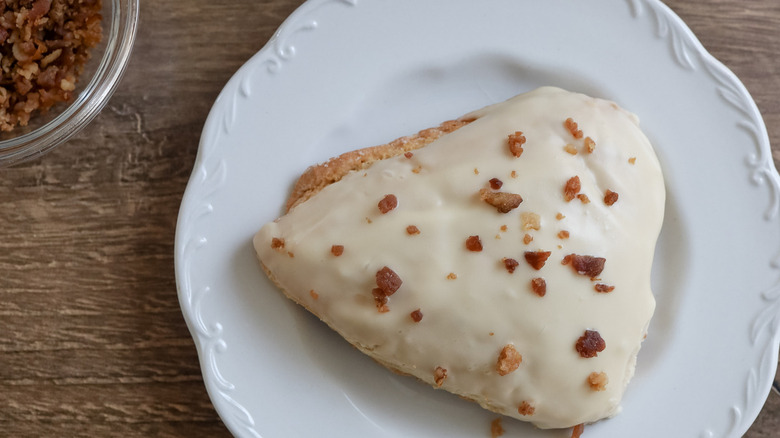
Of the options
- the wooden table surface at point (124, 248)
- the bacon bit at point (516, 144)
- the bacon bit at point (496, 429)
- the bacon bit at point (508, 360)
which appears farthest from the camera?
the wooden table surface at point (124, 248)

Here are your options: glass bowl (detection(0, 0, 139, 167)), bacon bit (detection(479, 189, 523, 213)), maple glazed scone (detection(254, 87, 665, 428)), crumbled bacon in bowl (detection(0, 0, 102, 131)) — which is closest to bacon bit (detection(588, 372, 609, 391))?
maple glazed scone (detection(254, 87, 665, 428))

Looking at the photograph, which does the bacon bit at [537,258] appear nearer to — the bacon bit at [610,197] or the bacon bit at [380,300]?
the bacon bit at [610,197]

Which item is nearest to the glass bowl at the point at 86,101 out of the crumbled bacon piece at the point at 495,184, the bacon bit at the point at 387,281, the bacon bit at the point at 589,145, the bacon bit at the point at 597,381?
the bacon bit at the point at 387,281

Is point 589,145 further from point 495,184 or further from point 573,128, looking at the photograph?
point 495,184

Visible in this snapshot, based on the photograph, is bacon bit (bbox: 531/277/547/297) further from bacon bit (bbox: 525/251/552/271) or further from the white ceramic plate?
the white ceramic plate

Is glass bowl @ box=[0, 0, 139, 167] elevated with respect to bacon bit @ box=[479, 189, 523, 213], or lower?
elevated

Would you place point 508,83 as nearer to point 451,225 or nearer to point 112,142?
point 451,225

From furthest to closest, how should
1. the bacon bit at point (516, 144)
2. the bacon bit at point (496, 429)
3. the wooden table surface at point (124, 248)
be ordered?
1. the wooden table surface at point (124, 248)
2. the bacon bit at point (496, 429)
3. the bacon bit at point (516, 144)

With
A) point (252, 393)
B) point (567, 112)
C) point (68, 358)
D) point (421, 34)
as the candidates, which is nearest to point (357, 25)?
Result: point (421, 34)
